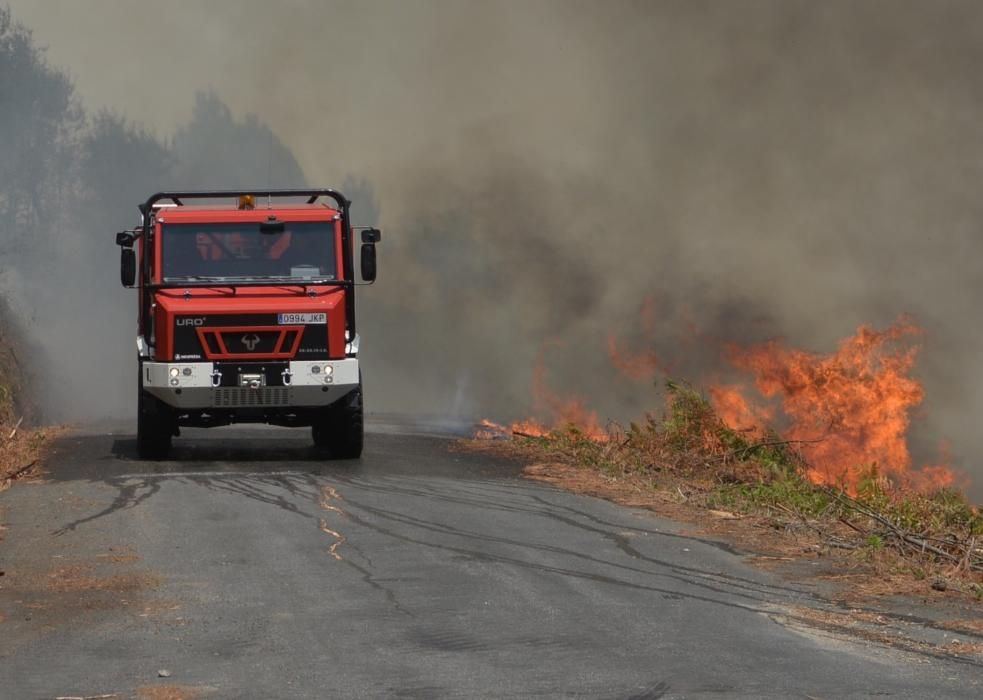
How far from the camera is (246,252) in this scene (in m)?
15.6

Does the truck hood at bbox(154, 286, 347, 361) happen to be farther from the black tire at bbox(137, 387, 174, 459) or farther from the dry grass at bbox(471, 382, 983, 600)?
the dry grass at bbox(471, 382, 983, 600)

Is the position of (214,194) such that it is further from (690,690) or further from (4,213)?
(4,213)

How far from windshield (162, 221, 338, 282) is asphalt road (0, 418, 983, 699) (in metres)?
2.86

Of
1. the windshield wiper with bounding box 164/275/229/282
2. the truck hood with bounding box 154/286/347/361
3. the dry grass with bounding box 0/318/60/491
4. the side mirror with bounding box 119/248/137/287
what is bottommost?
the dry grass with bounding box 0/318/60/491

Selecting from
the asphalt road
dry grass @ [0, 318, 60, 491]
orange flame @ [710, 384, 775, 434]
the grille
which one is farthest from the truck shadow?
orange flame @ [710, 384, 775, 434]

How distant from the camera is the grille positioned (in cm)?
1529

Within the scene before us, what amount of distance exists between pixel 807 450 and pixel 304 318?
9.13 meters

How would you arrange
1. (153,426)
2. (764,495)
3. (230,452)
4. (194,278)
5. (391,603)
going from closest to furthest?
(391,603)
(764,495)
(194,278)
(153,426)
(230,452)

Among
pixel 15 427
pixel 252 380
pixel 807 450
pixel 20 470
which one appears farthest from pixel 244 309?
pixel 807 450

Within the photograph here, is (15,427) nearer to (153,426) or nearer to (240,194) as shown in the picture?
(153,426)

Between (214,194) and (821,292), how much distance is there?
751 inches

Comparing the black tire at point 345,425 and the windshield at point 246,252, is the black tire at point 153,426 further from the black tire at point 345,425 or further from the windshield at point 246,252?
the black tire at point 345,425

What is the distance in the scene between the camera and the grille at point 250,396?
15.3 metres

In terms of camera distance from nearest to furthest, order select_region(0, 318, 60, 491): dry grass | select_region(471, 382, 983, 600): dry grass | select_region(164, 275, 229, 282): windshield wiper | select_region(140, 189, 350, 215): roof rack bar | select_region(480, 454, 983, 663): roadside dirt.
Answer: select_region(480, 454, 983, 663): roadside dirt, select_region(471, 382, 983, 600): dry grass, select_region(0, 318, 60, 491): dry grass, select_region(164, 275, 229, 282): windshield wiper, select_region(140, 189, 350, 215): roof rack bar
